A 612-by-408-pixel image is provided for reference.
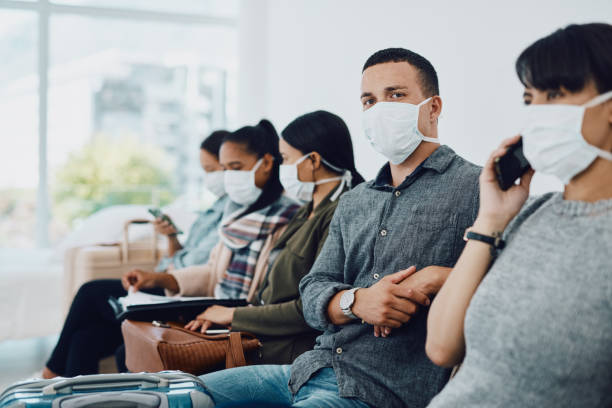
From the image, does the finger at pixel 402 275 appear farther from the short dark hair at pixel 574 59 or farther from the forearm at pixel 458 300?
the short dark hair at pixel 574 59

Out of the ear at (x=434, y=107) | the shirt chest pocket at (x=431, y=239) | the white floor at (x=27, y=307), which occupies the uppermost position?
the ear at (x=434, y=107)

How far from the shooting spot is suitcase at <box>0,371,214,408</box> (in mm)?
1127

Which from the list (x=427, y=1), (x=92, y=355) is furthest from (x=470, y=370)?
(x=92, y=355)

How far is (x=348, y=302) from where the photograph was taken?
1.35 meters

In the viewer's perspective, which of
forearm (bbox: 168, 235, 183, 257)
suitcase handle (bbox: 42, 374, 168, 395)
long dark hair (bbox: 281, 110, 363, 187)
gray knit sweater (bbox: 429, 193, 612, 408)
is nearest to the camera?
gray knit sweater (bbox: 429, 193, 612, 408)

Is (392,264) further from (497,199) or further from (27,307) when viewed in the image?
(27,307)

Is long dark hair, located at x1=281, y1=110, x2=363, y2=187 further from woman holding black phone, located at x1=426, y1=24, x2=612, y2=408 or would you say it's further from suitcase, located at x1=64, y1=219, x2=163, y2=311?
suitcase, located at x1=64, y1=219, x2=163, y2=311

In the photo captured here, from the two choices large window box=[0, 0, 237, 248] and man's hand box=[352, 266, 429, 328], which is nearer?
man's hand box=[352, 266, 429, 328]

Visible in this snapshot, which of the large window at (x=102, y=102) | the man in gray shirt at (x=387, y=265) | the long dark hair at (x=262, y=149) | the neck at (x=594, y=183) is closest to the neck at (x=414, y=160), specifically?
the man in gray shirt at (x=387, y=265)

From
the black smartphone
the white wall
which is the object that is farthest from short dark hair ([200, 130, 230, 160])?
the black smartphone

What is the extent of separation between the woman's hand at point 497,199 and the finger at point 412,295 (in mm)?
221

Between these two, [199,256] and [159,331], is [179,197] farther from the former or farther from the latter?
[159,331]

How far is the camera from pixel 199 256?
2.65m

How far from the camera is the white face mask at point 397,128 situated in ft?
4.72
